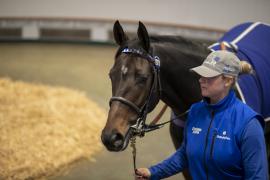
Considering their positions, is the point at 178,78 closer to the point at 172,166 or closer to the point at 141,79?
the point at 141,79

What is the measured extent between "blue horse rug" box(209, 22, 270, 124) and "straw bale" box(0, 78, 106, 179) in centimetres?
206

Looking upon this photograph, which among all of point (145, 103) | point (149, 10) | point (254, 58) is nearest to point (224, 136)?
point (145, 103)

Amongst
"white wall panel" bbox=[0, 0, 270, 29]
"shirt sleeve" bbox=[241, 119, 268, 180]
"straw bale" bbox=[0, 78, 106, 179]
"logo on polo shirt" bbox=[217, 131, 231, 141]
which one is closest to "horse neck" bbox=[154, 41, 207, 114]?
"logo on polo shirt" bbox=[217, 131, 231, 141]

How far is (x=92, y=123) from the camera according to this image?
15.8ft

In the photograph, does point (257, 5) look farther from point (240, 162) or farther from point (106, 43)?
point (240, 162)

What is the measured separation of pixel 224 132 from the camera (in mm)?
1729

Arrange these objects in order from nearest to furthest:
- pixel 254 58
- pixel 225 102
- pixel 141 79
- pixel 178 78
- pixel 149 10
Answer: pixel 225 102, pixel 141 79, pixel 178 78, pixel 254 58, pixel 149 10

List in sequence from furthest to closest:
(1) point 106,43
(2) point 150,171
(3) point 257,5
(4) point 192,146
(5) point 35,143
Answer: (1) point 106,43
(3) point 257,5
(5) point 35,143
(2) point 150,171
(4) point 192,146

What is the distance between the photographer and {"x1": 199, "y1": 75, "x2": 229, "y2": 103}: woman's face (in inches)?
68.4

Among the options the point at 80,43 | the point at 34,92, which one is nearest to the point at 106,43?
the point at 80,43

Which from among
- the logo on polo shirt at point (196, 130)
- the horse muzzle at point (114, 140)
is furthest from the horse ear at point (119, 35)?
the logo on polo shirt at point (196, 130)

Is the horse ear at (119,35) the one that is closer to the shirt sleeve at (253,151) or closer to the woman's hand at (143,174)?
the woman's hand at (143,174)

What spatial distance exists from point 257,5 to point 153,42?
5.23 metres

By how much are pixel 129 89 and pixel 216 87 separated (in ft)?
1.49
